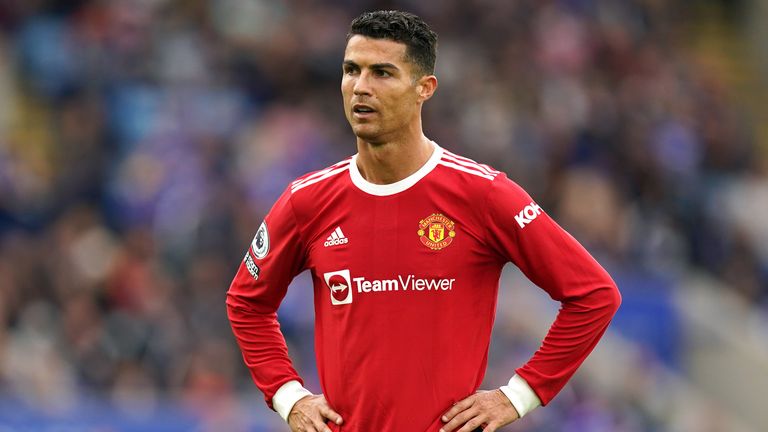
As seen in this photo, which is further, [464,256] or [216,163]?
[216,163]

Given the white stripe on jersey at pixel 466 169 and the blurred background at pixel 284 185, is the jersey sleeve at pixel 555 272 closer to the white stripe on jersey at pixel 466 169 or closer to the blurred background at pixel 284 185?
the white stripe on jersey at pixel 466 169

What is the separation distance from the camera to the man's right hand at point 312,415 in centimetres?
548

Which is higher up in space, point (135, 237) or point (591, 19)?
point (591, 19)

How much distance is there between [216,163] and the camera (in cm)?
1361

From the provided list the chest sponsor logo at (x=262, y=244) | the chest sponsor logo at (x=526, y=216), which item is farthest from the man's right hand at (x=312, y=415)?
the chest sponsor logo at (x=526, y=216)

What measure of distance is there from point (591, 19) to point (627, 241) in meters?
4.55

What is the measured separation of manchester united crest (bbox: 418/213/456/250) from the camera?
5359mm

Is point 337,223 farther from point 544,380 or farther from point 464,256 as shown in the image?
point 544,380

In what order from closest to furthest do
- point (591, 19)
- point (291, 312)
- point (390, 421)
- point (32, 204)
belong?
point (390, 421) < point (291, 312) < point (32, 204) < point (591, 19)

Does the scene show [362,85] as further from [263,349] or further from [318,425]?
[318,425]

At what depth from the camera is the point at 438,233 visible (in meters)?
5.37

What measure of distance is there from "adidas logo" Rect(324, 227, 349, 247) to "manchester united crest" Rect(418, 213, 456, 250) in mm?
298

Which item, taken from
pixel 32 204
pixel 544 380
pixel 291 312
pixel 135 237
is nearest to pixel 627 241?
pixel 291 312

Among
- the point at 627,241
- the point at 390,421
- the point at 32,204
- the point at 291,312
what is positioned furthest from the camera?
the point at 627,241
